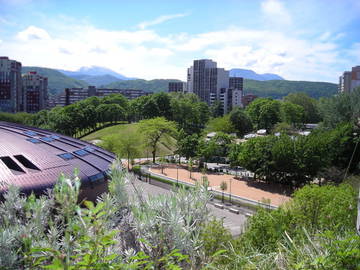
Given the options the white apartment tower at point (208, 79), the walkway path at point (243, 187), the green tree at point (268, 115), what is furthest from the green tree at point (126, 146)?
the white apartment tower at point (208, 79)

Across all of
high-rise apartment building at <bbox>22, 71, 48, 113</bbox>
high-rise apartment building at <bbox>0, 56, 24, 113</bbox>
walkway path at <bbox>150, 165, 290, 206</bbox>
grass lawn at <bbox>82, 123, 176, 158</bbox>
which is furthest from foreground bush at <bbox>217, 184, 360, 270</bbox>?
high-rise apartment building at <bbox>22, 71, 48, 113</bbox>

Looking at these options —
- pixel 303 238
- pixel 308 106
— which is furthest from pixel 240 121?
pixel 303 238

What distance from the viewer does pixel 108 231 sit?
194 inches

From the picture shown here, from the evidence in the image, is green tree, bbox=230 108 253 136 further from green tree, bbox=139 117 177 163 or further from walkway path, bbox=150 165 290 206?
walkway path, bbox=150 165 290 206

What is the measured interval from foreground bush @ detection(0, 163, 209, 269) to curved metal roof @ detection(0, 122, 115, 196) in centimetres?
828

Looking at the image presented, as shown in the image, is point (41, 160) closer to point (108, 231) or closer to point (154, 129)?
point (108, 231)

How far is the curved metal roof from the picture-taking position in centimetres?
1511

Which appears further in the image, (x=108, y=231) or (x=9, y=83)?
(x=9, y=83)

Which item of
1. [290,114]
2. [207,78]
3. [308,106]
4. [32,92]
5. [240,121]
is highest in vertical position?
[207,78]

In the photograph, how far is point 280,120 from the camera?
285ft

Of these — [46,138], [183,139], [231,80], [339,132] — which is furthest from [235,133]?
[231,80]

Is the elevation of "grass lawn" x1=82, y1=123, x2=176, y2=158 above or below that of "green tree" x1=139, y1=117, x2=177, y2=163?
below

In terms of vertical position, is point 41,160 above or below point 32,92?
below

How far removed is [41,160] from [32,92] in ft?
411
